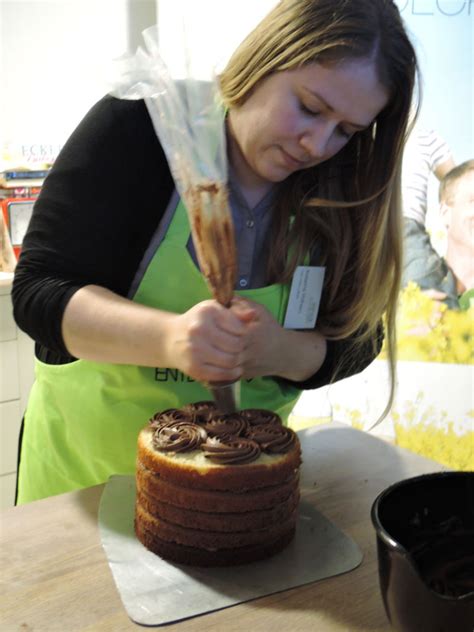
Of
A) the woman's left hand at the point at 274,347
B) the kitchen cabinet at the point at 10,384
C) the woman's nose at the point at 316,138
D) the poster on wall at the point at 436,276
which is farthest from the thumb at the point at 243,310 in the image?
the kitchen cabinet at the point at 10,384

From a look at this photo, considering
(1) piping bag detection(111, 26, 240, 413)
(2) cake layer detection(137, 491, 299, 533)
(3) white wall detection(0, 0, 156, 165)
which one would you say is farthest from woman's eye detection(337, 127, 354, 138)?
(3) white wall detection(0, 0, 156, 165)

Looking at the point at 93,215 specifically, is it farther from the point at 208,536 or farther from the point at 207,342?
the point at 208,536

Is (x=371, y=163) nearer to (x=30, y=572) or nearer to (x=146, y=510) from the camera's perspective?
(x=146, y=510)

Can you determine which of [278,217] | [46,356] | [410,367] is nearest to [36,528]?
[46,356]

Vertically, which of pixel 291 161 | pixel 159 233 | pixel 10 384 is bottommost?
pixel 10 384

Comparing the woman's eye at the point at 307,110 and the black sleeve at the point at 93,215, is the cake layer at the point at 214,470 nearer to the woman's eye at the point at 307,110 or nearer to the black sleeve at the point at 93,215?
the black sleeve at the point at 93,215

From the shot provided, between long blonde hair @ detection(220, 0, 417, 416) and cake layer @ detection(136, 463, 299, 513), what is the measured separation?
37 centimetres

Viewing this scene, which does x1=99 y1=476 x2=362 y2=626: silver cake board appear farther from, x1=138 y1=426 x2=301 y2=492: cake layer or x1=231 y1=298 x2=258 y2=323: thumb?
x1=231 y1=298 x2=258 y2=323: thumb

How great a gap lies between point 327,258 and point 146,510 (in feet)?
1.70

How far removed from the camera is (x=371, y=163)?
3.83 feet

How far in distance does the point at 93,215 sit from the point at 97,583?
1.61 ft

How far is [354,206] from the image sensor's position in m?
1.18

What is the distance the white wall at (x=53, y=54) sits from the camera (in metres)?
2.25

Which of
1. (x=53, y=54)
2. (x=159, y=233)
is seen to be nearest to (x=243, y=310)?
(x=159, y=233)
